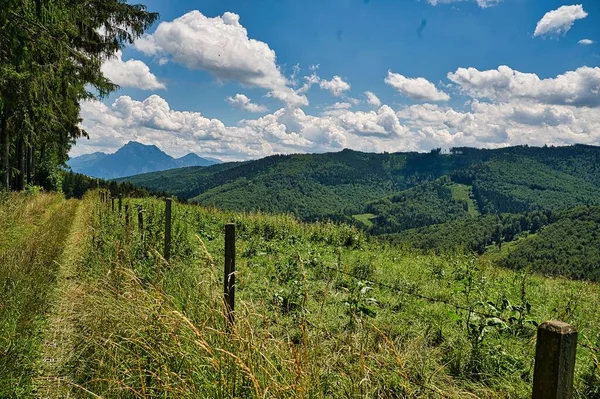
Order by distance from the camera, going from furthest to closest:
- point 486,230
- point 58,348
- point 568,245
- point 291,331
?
1. point 486,230
2. point 568,245
3. point 291,331
4. point 58,348

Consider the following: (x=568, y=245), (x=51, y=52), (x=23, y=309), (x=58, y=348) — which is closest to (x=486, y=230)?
(x=568, y=245)

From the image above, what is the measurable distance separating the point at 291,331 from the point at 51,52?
36.8ft

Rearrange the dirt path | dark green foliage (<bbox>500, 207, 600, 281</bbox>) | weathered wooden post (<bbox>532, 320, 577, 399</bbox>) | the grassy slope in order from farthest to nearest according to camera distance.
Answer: dark green foliage (<bbox>500, 207, 600, 281</bbox>) < the grassy slope < the dirt path < weathered wooden post (<bbox>532, 320, 577, 399</bbox>)

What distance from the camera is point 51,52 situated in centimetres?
1120

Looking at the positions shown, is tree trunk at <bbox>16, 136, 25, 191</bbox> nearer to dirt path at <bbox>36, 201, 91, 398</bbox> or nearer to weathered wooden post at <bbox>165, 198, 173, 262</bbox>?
weathered wooden post at <bbox>165, 198, 173, 262</bbox>

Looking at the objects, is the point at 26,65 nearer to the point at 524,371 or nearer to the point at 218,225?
the point at 218,225

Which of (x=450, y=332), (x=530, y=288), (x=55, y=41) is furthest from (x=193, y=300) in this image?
(x=530, y=288)

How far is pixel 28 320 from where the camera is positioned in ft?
15.4

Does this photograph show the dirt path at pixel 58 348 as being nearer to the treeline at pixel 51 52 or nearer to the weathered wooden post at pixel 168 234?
the weathered wooden post at pixel 168 234

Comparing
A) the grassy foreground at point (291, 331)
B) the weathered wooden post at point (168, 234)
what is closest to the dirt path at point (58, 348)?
the grassy foreground at point (291, 331)

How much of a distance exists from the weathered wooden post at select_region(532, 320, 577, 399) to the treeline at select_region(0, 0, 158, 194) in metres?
10.4

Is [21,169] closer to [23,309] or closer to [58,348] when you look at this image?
[23,309]

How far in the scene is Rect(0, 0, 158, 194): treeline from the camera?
29.5 ft

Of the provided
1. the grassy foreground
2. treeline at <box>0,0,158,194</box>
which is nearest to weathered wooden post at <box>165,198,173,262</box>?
the grassy foreground
